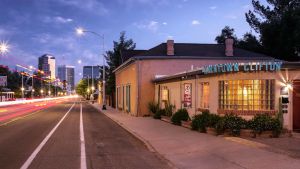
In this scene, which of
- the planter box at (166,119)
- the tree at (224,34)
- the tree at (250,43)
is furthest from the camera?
the tree at (224,34)

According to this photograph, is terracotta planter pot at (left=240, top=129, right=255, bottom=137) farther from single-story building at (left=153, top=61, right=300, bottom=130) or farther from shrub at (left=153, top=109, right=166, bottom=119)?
shrub at (left=153, top=109, right=166, bottom=119)

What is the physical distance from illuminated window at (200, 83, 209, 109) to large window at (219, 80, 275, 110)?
2.58 m

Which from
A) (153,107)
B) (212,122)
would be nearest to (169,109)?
(153,107)

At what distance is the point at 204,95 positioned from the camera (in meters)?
22.9

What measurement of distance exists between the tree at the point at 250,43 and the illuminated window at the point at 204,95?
2887cm

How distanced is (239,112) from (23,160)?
9980 mm

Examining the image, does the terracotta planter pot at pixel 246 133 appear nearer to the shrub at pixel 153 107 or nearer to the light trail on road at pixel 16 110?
the shrub at pixel 153 107

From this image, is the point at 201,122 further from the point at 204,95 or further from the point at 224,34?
the point at 224,34

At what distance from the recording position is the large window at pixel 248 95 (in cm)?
1853

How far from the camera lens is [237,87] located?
19328mm

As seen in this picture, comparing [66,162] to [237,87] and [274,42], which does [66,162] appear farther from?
[274,42]

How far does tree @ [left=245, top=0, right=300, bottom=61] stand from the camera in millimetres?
43469

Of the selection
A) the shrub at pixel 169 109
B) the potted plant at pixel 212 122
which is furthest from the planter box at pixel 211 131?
the shrub at pixel 169 109

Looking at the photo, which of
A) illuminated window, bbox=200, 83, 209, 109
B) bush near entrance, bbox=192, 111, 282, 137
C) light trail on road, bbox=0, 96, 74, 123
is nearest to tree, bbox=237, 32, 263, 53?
light trail on road, bbox=0, 96, 74, 123
